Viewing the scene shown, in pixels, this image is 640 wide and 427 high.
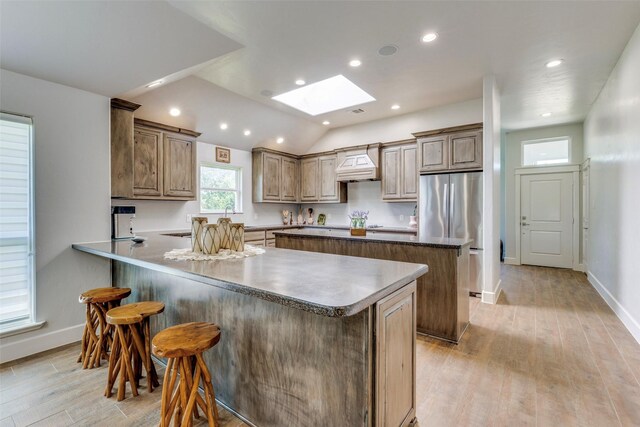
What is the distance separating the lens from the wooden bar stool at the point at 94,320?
2287mm

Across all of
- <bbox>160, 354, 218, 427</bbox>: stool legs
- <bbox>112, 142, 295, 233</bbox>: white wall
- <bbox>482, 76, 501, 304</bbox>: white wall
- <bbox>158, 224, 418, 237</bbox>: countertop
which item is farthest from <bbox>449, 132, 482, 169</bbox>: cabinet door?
<bbox>160, 354, 218, 427</bbox>: stool legs

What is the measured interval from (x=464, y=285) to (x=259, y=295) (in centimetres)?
242

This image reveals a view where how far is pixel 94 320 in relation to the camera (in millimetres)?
2559

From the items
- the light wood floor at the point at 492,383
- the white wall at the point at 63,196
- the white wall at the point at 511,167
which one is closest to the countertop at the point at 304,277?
the light wood floor at the point at 492,383

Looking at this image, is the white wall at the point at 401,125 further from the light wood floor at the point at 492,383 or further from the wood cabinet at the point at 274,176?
the light wood floor at the point at 492,383

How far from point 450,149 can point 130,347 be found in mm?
4555

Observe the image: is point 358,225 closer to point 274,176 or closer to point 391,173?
point 391,173

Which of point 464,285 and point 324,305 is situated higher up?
point 324,305

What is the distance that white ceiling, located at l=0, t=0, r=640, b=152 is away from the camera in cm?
Result: 218

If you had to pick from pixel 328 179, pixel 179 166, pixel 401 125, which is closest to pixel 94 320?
pixel 179 166

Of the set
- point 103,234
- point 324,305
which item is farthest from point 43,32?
point 324,305

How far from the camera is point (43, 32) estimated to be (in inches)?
82.7

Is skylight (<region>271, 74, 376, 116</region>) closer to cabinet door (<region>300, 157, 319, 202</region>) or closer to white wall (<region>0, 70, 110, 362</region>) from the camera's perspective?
cabinet door (<region>300, 157, 319, 202</region>)

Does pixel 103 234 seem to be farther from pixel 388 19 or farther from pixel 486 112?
pixel 486 112
